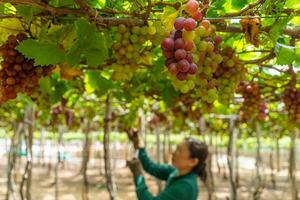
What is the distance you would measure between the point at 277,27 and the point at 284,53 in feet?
0.55

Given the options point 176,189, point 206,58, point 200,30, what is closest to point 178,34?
point 200,30

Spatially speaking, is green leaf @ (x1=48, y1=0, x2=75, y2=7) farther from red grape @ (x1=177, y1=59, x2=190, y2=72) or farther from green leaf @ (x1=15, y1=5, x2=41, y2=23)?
red grape @ (x1=177, y1=59, x2=190, y2=72)

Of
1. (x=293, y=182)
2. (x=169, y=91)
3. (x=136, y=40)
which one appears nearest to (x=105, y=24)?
(x=136, y=40)

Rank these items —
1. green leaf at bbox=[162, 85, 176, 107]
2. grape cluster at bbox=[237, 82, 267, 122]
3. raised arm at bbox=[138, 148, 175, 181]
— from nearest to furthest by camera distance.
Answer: grape cluster at bbox=[237, 82, 267, 122], green leaf at bbox=[162, 85, 176, 107], raised arm at bbox=[138, 148, 175, 181]

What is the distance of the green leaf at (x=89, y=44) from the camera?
63.3 inches

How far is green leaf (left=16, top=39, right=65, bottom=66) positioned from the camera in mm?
1598

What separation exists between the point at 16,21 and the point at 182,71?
0.88 meters

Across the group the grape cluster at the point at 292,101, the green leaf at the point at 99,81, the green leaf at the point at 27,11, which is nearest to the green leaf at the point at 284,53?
the green leaf at the point at 27,11

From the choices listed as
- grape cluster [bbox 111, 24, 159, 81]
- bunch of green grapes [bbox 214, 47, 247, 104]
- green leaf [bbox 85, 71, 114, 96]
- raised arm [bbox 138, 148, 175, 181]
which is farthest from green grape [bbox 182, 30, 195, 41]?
raised arm [bbox 138, 148, 175, 181]

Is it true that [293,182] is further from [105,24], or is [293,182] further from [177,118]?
[105,24]

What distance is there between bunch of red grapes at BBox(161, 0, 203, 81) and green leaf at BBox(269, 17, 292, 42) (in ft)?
1.78

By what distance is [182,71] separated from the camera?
1164 millimetres

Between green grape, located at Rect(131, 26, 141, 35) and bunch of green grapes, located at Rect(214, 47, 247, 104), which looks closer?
green grape, located at Rect(131, 26, 141, 35)

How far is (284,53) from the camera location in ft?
5.82
